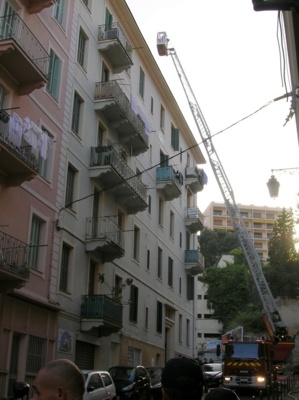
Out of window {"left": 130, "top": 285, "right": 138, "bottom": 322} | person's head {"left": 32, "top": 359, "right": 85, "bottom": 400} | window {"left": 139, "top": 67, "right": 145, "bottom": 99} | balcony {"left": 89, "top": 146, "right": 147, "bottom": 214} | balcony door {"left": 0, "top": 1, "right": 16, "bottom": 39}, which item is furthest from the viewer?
window {"left": 139, "top": 67, "right": 145, "bottom": 99}

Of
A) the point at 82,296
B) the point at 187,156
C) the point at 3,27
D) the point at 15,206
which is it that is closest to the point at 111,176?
the point at 82,296

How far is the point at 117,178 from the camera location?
82.5 ft

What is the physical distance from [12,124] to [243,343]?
1516 cm

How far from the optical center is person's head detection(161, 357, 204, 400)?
10.5ft

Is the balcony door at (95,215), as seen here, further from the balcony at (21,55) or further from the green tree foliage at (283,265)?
the green tree foliage at (283,265)

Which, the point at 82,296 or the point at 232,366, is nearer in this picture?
the point at 82,296

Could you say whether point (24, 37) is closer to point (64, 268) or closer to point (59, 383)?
point (64, 268)

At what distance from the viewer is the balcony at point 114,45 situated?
2614cm

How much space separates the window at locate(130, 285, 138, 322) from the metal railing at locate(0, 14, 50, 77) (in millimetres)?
13404

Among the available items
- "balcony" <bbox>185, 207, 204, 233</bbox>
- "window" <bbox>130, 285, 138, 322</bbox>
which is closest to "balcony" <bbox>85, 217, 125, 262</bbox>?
"window" <bbox>130, 285, 138, 322</bbox>

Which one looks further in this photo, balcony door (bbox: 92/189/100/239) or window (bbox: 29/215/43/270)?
balcony door (bbox: 92/189/100/239)

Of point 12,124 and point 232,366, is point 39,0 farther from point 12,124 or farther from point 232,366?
point 232,366

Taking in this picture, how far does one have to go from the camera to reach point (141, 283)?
30141 mm

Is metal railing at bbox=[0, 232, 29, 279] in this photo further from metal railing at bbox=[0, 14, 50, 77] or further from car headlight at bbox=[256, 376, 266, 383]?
car headlight at bbox=[256, 376, 266, 383]
